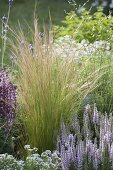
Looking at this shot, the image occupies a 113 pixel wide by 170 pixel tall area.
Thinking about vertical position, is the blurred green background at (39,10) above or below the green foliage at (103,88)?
above

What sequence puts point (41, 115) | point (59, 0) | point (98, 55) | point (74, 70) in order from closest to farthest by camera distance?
point (41, 115) < point (74, 70) < point (98, 55) < point (59, 0)

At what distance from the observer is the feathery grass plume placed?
3.87 metres

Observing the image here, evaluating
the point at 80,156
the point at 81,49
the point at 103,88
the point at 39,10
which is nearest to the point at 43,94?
the point at 80,156

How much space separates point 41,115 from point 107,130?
621 mm

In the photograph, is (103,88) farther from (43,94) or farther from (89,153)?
(89,153)

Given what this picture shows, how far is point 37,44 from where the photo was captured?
4.03 m

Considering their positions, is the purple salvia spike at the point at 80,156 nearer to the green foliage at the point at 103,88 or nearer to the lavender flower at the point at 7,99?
the lavender flower at the point at 7,99

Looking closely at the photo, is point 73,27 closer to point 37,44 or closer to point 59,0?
point 37,44

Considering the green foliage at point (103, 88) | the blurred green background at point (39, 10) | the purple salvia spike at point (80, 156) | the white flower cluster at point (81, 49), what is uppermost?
the blurred green background at point (39, 10)

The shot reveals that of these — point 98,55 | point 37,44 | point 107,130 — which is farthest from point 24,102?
point 98,55

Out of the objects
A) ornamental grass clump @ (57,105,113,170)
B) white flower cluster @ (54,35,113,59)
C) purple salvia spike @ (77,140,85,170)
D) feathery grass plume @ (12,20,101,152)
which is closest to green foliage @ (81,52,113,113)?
white flower cluster @ (54,35,113,59)

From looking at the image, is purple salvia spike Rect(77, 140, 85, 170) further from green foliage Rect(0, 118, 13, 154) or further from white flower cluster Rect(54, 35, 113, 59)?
white flower cluster Rect(54, 35, 113, 59)

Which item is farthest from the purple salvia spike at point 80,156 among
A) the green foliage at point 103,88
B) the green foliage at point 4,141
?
the green foliage at point 103,88

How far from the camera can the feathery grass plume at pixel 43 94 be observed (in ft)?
12.7
